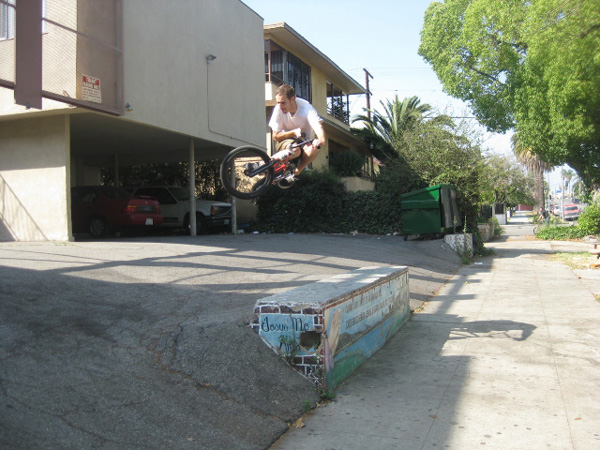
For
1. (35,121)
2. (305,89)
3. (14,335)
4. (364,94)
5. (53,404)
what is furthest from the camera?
(364,94)

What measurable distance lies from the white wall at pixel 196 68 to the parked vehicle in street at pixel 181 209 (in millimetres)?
2596

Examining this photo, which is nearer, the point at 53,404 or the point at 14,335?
the point at 53,404

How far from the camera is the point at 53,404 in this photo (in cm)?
336

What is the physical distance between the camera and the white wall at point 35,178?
12156 millimetres

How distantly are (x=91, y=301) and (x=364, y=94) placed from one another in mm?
30562

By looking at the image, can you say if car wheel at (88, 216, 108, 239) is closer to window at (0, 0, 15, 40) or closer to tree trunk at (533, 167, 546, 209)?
window at (0, 0, 15, 40)

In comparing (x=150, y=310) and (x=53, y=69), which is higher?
(x=53, y=69)

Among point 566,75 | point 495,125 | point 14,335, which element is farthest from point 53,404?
point 495,125

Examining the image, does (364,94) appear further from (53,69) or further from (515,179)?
(53,69)

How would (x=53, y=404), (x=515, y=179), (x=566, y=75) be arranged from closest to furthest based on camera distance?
(x=53, y=404) < (x=566, y=75) < (x=515, y=179)

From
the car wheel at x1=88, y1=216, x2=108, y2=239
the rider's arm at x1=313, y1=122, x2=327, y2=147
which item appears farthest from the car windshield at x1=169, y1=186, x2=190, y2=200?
the rider's arm at x1=313, y1=122, x2=327, y2=147

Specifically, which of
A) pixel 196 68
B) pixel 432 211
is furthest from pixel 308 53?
pixel 432 211

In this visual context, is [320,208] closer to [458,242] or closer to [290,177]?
[458,242]

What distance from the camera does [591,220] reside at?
79.5ft
